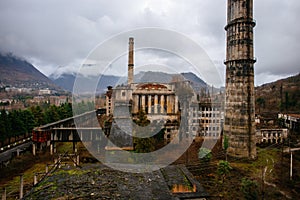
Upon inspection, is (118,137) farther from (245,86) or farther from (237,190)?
(245,86)

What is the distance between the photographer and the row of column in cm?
2872

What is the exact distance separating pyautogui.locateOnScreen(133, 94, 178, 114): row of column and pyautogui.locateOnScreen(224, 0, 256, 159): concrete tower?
8.37m

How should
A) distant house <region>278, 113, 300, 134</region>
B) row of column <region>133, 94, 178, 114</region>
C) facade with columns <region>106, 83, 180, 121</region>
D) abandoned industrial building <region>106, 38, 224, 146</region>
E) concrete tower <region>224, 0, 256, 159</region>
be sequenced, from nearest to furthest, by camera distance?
concrete tower <region>224, 0, 256, 159</region> < abandoned industrial building <region>106, 38, 224, 146</region> < facade with columns <region>106, 83, 180, 121</region> < row of column <region>133, 94, 178, 114</region> < distant house <region>278, 113, 300, 134</region>

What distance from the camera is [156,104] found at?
28.8 meters

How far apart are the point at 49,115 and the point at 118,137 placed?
2082cm

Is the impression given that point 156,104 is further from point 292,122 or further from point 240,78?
point 292,122

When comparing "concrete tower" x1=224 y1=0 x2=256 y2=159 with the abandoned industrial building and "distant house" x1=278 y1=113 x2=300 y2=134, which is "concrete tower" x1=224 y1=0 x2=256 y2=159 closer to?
the abandoned industrial building

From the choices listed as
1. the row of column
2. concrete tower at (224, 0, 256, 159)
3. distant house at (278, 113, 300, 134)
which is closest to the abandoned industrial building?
the row of column

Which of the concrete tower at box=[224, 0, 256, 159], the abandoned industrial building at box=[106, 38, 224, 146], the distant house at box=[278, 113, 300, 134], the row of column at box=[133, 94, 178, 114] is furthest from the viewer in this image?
the distant house at box=[278, 113, 300, 134]

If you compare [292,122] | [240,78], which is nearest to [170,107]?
[240,78]

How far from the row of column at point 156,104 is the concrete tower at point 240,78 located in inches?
330

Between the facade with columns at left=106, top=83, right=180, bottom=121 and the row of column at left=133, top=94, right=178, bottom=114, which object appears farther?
the row of column at left=133, top=94, right=178, bottom=114

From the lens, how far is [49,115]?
3366 cm

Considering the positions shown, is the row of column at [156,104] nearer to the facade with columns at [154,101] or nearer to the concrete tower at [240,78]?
the facade with columns at [154,101]
